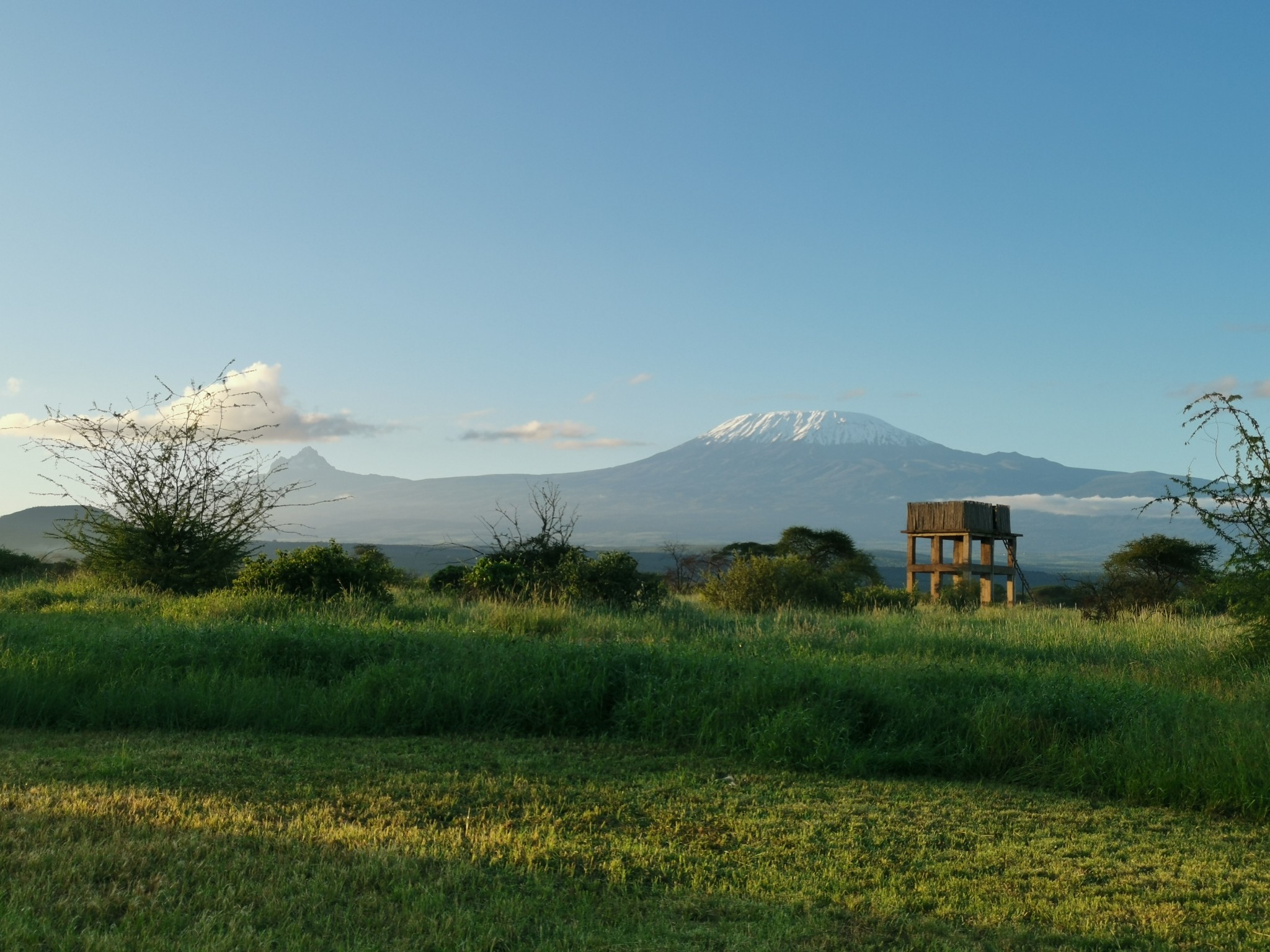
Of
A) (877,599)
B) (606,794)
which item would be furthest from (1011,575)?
(606,794)

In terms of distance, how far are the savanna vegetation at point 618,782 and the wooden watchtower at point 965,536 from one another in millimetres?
15811

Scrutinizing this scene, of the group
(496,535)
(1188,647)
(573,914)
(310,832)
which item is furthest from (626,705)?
(496,535)

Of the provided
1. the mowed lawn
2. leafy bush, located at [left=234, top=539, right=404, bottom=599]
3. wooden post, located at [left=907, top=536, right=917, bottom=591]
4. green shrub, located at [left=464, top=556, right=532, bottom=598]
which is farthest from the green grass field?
wooden post, located at [left=907, top=536, right=917, bottom=591]

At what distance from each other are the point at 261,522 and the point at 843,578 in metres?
17.9

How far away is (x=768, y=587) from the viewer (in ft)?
74.1

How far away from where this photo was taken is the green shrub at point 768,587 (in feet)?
72.2

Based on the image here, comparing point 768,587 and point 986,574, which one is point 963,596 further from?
point 768,587

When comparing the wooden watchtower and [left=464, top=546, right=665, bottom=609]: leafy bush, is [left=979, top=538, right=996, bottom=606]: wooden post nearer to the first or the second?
the wooden watchtower

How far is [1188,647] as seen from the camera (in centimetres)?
1301

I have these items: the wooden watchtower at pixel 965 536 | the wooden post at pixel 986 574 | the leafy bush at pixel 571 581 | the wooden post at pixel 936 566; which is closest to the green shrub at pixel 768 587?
the leafy bush at pixel 571 581

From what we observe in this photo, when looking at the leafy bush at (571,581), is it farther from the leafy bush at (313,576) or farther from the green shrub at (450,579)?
the leafy bush at (313,576)

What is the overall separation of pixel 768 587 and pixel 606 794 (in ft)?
53.9

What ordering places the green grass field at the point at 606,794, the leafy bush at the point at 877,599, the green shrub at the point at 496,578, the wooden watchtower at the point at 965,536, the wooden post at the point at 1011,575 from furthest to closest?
the wooden watchtower at the point at 965,536 → the wooden post at the point at 1011,575 → the leafy bush at the point at 877,599 → the green shrub at the point at 496,578 → the green grass field at the point at 606,794

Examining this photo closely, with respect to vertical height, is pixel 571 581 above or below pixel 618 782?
above
